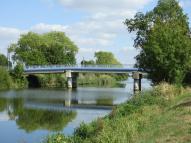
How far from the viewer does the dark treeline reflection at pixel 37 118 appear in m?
32.2

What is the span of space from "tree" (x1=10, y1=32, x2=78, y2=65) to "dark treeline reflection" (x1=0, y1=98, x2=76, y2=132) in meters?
66.5

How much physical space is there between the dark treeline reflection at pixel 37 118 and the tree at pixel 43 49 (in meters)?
66.5

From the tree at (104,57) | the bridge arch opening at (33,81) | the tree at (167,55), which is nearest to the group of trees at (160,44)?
the tree at (167,55)

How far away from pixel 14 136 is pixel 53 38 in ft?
339

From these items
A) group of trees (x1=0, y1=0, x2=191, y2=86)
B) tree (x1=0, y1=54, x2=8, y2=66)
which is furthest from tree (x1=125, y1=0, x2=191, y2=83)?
tree (x1=0, y1=54, x2=8, y2=66)

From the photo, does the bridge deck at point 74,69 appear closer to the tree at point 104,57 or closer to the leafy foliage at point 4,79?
the leafy foliage at point 4,79

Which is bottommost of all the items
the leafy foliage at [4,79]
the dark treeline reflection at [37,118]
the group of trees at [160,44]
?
the dark treeline reflection at [37,118]

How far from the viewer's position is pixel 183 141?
14.8 metres

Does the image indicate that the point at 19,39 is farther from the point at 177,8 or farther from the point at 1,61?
the point at 177,8

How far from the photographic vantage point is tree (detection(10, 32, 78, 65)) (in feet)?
376

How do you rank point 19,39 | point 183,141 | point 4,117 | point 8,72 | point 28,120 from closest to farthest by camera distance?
point 183,141
point 28,120
point 4,117
point 8,72
point 19,39

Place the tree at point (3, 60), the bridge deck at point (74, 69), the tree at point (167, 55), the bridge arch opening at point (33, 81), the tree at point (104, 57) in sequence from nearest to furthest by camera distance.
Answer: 1. the tree at point (167, 55)
2. the bridge deck at point (74, 69)
3. the bridge arch opening at point (33, 81)
4. the tree at point (3, 60)
5. the tree at point (104, 57)

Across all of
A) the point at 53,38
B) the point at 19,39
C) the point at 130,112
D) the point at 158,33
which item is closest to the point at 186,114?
the point at 130,112

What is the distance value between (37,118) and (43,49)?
3304 inches
